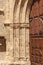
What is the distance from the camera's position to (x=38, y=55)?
207 inches

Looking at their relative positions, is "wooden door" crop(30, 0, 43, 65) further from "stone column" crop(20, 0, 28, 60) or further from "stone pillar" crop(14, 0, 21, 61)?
"stone pillar" crop(14, 0, 21, 61)

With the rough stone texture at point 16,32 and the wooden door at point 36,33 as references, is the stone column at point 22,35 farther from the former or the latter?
the wooden door at point 36,33

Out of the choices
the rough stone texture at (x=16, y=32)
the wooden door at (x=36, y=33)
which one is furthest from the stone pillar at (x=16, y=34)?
the wooden door at (x=36, y=33)

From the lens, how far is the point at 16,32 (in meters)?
5.49

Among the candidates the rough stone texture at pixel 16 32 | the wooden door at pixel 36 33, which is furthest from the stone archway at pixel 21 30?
the wooden door at pixel 36 33

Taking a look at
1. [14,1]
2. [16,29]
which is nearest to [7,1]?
[14,1]

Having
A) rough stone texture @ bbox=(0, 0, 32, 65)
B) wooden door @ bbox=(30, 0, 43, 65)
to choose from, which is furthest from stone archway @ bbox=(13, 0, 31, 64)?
wooden door @ bbox=(30, 0, 43, 65)

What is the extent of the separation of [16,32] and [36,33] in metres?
0.45

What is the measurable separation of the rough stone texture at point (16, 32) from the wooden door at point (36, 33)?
11 cm

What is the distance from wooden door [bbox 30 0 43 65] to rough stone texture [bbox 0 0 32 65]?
0.35 feet

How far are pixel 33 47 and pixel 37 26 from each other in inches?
→ 18.6

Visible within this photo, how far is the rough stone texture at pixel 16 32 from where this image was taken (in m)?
5.47

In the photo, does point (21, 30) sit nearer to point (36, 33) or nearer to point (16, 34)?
point (16, 34)

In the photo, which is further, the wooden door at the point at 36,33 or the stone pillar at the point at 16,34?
the stone pillar at the point at 16,34
